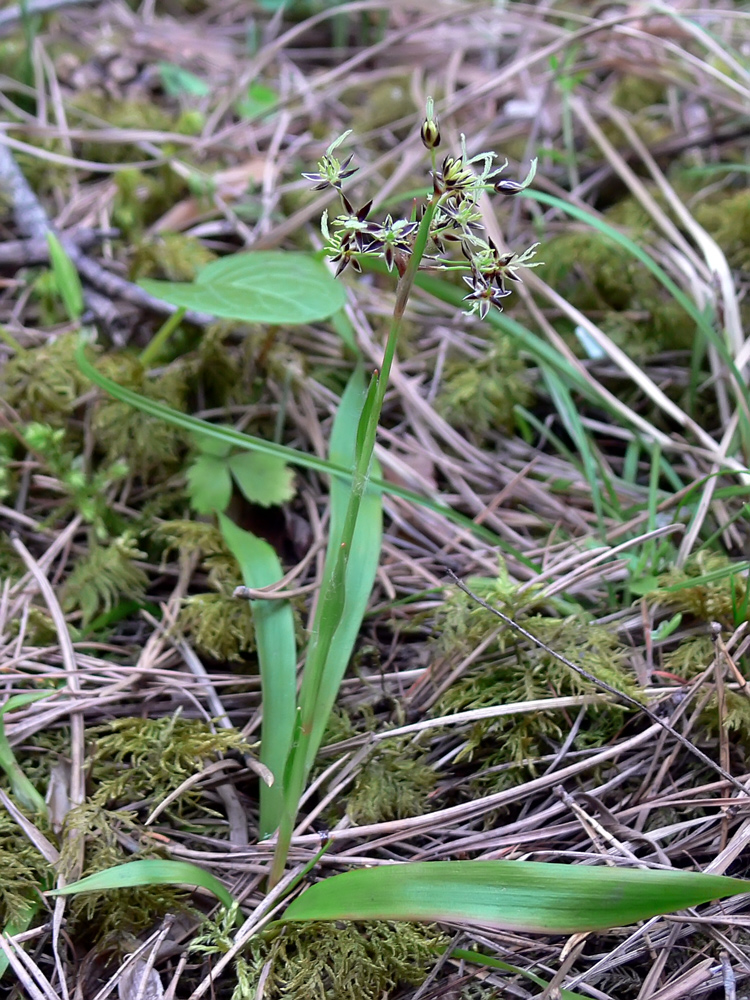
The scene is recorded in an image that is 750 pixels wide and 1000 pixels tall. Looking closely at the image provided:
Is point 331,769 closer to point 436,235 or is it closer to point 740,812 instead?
point 740,812

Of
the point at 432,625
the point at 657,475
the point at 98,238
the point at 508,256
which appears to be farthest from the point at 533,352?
the point at 98,238

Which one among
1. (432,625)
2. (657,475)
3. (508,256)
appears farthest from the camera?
(657,475)

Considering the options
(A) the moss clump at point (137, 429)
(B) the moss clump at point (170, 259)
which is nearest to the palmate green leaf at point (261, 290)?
(A) the moss clump at point (137, 429)

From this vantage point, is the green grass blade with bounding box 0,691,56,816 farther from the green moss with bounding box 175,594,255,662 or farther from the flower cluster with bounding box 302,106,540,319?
the flower cluster with bounding box 302,106,540,319

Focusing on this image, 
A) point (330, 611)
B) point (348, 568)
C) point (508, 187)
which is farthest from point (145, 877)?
point (508, 187)

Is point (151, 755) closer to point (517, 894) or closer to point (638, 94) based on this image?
point (517, 894)

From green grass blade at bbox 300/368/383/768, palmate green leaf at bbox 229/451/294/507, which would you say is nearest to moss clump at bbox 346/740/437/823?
green grass blade at bbox 300/368/383/768

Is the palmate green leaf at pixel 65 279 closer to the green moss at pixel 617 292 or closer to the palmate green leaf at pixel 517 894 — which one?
the green moss at pixel 617 292
